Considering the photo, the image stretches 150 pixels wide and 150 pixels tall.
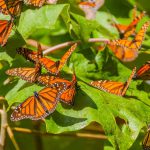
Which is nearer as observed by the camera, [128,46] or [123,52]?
[128,46]

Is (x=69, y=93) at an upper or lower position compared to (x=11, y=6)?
lower

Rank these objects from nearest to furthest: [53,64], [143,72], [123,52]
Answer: [53,64] < [143,72] < [123,52]

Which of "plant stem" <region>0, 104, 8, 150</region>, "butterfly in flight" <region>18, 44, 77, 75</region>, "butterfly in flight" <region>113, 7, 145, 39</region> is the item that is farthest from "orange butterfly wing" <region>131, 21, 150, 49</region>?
"plant stem" <region>0, 104, 8, 150</region>

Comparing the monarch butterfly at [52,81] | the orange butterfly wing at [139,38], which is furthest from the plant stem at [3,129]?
the orange butterfly wing at [139,38]

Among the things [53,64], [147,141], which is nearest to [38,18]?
[53,64]

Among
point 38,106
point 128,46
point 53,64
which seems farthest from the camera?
point 128,46

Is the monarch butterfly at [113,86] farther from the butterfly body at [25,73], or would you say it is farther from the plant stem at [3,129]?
the plant stem at [3,129]

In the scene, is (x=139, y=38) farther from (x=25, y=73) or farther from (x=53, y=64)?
(x=25, y=73)
